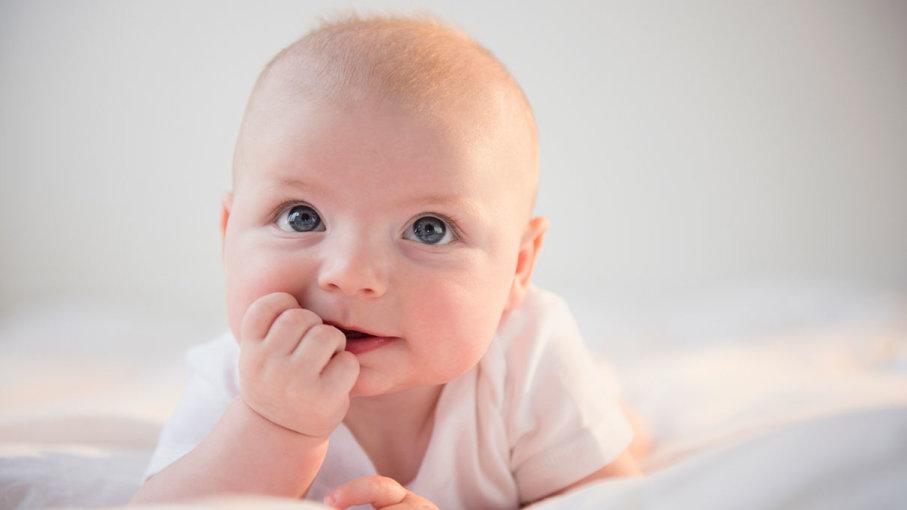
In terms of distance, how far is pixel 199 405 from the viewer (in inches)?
50.1

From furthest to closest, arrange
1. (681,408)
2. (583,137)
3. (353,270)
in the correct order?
(583,137), (681,408), (353,270)

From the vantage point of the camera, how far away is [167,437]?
125cm

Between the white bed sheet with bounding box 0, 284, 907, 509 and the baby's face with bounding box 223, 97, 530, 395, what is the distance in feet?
0.79

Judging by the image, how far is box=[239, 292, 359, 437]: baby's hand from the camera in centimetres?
102

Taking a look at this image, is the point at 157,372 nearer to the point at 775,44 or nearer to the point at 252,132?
the point at 252,132

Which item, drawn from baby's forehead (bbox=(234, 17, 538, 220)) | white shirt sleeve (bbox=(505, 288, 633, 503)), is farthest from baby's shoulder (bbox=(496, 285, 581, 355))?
baby's forehead (bbox=(234, 17, 538, 220))

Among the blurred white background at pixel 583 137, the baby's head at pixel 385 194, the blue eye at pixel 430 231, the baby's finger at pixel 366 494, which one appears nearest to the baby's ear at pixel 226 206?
the baby's head at pixel 385 194

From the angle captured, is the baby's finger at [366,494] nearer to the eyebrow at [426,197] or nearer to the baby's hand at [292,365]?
the baby's hand at [292,365]

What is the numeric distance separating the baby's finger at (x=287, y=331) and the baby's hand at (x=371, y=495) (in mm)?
162

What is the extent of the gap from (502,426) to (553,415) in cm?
7

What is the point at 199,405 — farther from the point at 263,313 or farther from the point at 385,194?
the point at 385,194

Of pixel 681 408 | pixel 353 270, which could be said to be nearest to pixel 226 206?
pixel 353 270

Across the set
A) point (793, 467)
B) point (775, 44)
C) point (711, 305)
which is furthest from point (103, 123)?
point (793, 467)

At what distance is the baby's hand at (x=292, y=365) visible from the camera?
1.02m
